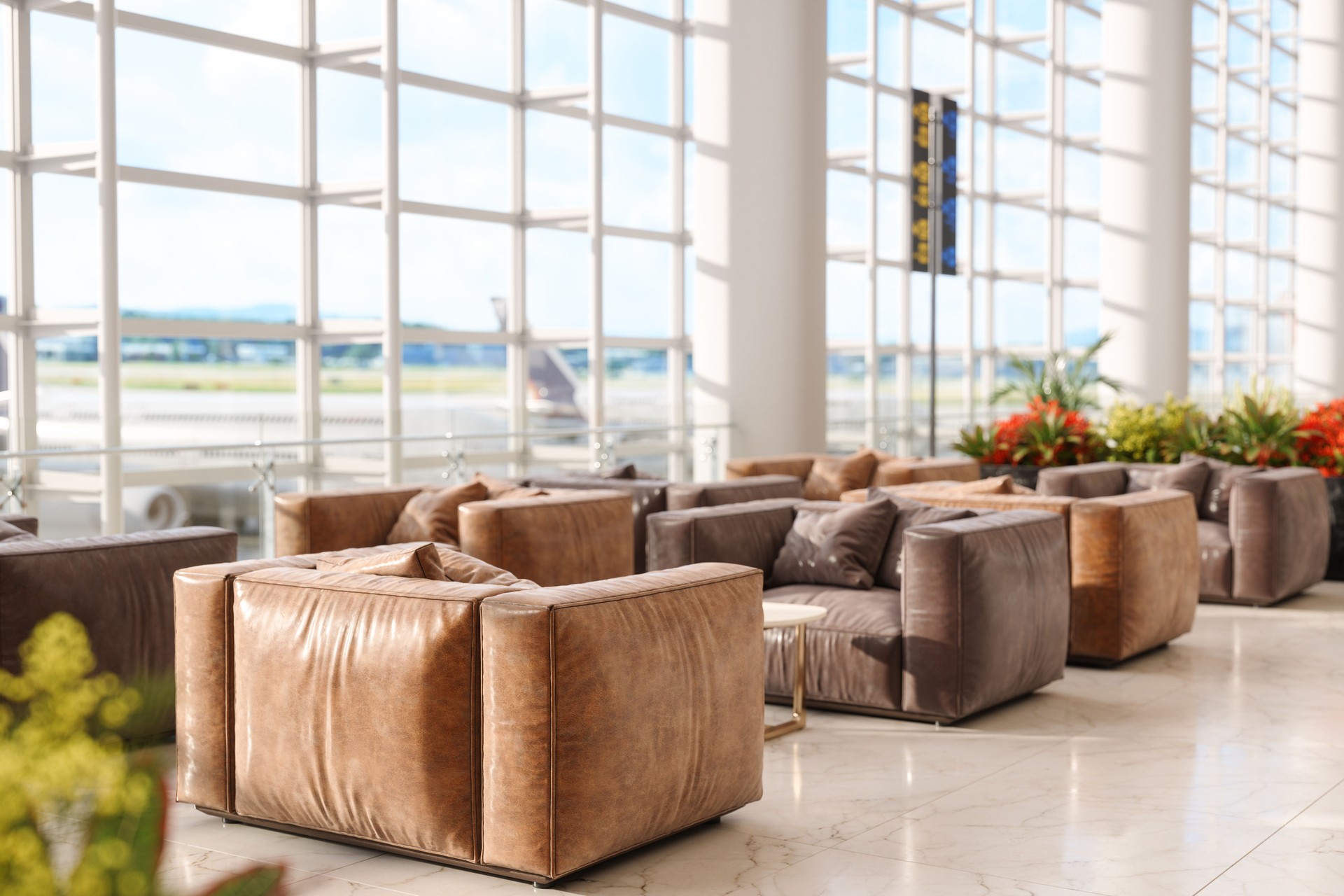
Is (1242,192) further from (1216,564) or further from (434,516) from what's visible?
(434,516)

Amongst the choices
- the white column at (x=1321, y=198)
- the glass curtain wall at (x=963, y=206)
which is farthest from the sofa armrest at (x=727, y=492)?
the white column at (x=1321, y=198)

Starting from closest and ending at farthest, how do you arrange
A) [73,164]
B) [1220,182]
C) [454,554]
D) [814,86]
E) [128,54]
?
[454,554] < [73,164] < [128,54] < [814,86] < [1220,182]

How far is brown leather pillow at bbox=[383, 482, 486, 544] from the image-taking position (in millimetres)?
5957

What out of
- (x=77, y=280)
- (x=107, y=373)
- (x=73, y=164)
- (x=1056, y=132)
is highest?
(x=1056, y=132)

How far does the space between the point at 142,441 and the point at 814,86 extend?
5285mm

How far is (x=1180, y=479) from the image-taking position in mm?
7699

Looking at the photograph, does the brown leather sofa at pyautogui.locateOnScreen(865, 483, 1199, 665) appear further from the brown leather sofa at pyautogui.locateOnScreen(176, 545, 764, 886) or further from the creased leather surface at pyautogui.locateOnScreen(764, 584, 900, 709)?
the brown leather sofa at pyautogui.locateOnScreen(176, 545, 764, 886)

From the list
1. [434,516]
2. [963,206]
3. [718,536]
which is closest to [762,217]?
[434,516]

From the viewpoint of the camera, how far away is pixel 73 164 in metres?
7.02

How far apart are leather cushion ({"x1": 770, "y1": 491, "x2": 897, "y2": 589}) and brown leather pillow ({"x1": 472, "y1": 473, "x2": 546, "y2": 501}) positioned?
4.12ft

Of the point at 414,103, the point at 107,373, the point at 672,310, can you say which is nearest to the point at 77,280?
the point at 107,373

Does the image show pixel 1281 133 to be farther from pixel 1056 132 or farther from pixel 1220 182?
pixel 1056 132

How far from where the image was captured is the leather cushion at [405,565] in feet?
11.4

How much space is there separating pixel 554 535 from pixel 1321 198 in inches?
709
